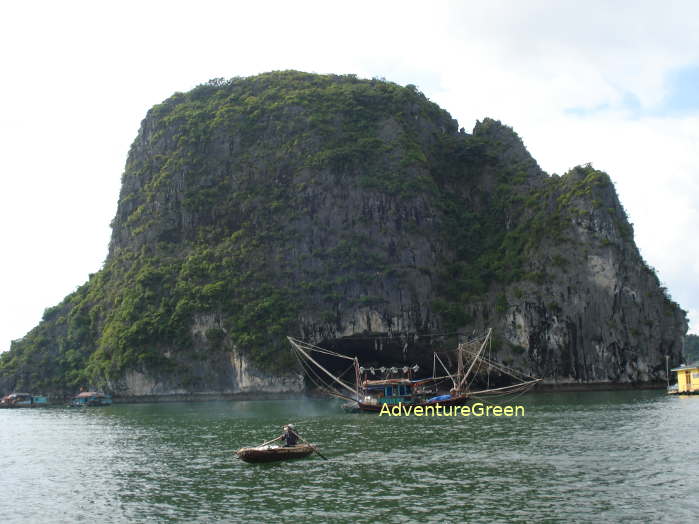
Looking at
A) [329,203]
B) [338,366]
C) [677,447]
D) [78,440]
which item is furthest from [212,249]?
[677,447]

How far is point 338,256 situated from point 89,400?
42.2 meters

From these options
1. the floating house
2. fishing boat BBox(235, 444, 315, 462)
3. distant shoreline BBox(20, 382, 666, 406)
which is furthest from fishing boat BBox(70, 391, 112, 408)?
the floating house

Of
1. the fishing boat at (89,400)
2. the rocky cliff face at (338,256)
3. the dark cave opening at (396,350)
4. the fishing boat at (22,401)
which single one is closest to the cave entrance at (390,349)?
the dark cave opening at (396,350)

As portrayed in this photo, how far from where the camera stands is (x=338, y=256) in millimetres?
110062

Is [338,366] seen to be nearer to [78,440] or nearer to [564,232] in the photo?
[564,232]

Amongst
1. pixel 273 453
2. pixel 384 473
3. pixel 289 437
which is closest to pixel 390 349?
pixel 289 437

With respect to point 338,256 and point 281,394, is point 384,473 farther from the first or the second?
point 338,256

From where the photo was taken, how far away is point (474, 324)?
105188mm

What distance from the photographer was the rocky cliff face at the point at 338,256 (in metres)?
99.6

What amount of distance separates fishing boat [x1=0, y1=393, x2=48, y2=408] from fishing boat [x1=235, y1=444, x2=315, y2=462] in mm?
85129

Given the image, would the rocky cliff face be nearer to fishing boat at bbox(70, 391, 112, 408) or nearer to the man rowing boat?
fishing boat at bbox(70, 391, 112, 408)

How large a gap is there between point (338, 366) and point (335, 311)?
9.29 m

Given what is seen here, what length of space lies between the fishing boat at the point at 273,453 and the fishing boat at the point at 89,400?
7399cm

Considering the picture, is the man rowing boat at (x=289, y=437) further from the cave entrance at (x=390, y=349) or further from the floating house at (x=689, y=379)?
the cave entrance at (x=390, y=349)
